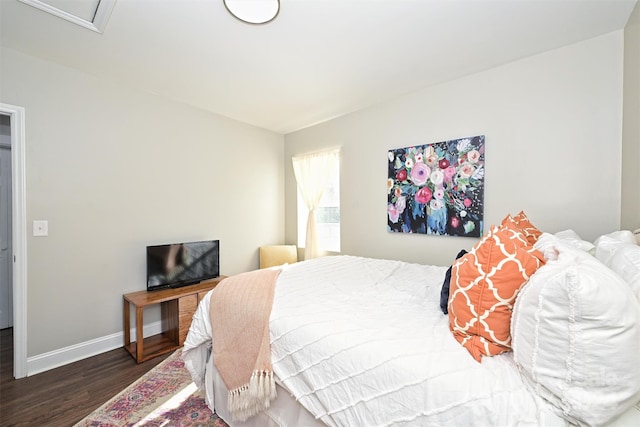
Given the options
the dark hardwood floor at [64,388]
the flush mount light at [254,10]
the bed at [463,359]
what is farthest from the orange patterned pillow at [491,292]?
the dark hardwood floor at [64,388]


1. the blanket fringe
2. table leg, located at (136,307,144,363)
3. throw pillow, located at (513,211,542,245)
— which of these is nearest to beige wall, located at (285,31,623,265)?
throw pillow, located at (513,211,542,245)

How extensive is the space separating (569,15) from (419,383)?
2407 mm

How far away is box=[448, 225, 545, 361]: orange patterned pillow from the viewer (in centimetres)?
99

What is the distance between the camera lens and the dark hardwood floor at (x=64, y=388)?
1745mm

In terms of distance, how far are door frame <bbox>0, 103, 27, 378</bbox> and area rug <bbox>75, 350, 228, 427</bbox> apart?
95 cm

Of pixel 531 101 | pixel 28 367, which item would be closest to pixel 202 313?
pixel 28 367

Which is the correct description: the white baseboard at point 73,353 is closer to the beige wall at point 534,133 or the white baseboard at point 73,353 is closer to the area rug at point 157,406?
the area rug at point 157,406

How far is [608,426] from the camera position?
74cm

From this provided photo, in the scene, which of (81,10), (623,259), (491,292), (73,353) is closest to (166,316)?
(73,353)

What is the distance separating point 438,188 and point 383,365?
2070mm

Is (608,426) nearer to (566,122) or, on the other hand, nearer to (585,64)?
(566,122)

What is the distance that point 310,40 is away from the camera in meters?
2.02

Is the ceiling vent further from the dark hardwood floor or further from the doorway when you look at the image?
the dark hardwood floor

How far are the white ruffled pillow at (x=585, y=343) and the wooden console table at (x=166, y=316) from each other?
8.98 feet
